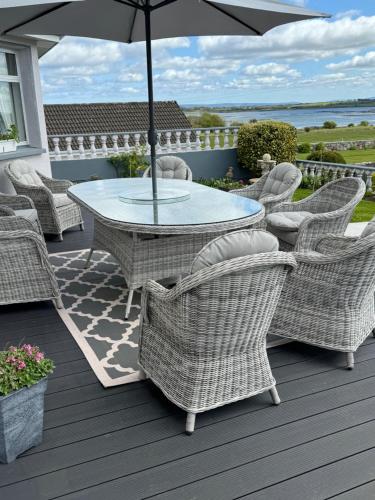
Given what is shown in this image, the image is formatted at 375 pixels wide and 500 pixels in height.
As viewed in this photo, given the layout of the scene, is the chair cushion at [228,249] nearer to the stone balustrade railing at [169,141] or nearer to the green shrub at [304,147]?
the stone balustrade railing at [169,141]

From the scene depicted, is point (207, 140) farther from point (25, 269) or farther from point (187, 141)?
point (25, 269)

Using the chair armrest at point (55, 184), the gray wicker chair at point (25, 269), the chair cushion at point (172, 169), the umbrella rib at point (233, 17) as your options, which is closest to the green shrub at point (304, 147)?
the chair cushion at point (172, 169)

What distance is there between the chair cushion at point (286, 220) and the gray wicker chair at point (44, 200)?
2595 mm

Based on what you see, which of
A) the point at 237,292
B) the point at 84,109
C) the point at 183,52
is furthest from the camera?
the point at 183,52

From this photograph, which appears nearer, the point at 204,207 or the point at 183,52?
the point at 204,207

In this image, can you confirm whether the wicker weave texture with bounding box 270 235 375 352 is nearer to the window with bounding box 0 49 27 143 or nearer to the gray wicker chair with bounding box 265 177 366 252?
the gray wicker chair with bounding box 265 177 366 252

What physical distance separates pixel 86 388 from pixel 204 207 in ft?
5.02

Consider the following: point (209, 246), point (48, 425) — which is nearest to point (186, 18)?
point (209, 246)

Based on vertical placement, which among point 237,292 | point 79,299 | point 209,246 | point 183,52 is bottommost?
point 79,299

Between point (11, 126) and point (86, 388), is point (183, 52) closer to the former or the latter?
point (11, 126)

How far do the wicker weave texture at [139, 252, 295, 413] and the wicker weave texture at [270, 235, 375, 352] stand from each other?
1.81 ft

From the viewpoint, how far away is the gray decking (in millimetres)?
1704

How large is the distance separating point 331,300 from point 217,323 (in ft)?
2.96

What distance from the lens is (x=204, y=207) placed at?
3.27 m
